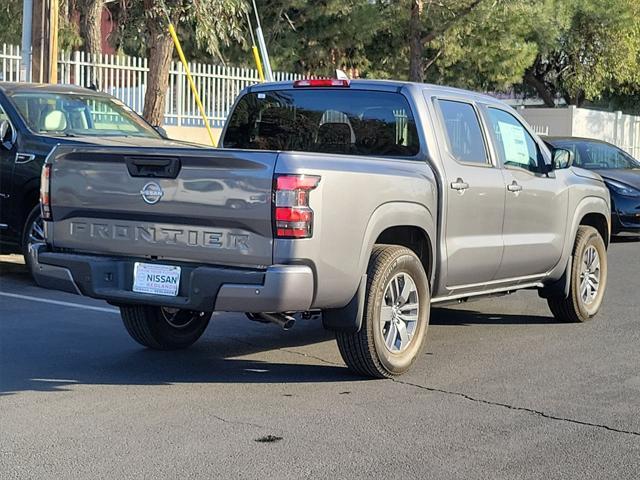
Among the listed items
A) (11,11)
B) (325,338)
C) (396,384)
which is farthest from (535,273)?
(11,11)

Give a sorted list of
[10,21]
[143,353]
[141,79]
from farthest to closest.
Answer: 1. [10,21]
2. [141,79]
3. [143,353]

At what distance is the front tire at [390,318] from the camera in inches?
242

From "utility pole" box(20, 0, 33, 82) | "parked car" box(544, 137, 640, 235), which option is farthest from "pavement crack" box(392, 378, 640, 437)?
"utility pole" box(20, 0, 33, 82)

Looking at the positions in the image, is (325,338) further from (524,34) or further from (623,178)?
(524,34)

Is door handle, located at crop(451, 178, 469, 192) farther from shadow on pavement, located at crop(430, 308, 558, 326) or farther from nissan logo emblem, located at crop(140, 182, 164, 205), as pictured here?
nissan logo emblem, located at crop(140, 182, 164, 205)

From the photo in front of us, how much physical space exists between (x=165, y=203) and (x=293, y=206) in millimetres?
829

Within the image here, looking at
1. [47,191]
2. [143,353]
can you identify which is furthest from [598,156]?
[47,191]

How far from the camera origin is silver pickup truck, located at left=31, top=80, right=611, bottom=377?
18.4 ft

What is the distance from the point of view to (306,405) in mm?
5805

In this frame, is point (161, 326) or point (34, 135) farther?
point (34, 135)

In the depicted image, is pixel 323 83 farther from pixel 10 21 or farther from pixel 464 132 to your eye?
pixel 10 21

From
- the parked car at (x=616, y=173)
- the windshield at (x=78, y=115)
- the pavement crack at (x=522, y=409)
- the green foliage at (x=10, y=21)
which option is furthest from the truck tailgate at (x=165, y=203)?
the green foliage at (x=10, y=21)

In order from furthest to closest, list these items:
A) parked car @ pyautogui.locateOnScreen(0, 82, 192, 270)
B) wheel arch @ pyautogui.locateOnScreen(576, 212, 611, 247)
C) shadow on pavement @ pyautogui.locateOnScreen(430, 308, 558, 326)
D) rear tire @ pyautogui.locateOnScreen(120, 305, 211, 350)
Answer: parked car @ pyautogui.locateOnScreen(0, 82, 192, 270), wheel arch @ pyautogui.locateOnScreen(576, 212, 611, 247), shadow on pavement @ pyautogui.locateOnScreen(430, 308, 558, 326), rear tire @ pyautogui.locateOnScreen(120, 305, 211, 350)

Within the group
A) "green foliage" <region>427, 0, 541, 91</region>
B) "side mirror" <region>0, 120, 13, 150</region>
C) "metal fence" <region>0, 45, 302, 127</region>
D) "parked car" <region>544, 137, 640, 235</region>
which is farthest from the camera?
"green foliage" <region>427, 0, 541, 91</region>
